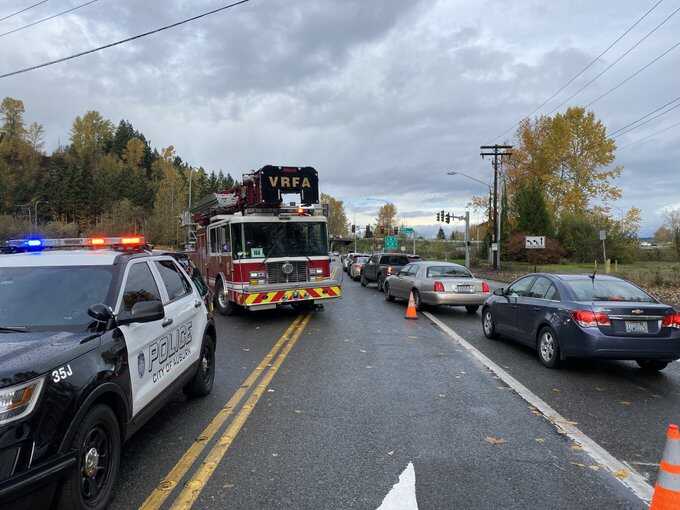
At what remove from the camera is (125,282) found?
4.22 metres

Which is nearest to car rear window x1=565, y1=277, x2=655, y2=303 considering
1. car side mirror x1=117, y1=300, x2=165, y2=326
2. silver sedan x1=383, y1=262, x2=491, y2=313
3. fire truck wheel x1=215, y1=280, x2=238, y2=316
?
silver sedan x1=383, y1=262, x2=491, y2=313

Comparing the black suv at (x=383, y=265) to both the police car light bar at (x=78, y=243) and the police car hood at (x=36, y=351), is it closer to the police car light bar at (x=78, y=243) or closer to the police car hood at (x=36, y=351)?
the police car light bar at (x=78, y=243)

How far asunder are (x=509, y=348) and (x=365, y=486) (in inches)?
244

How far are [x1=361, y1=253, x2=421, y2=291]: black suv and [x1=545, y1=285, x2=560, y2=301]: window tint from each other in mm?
12995

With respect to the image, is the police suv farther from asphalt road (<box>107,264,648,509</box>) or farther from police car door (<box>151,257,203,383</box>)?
asphalt road (<box>107,264,648,509</box>)

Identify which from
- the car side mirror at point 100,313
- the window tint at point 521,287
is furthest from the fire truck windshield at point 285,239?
the car side mirror at point 100,313

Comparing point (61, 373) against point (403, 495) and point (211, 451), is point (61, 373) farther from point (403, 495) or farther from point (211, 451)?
point (403, 495)

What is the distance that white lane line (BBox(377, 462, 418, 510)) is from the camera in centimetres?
346

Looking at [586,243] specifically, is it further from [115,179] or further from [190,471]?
[115,179]

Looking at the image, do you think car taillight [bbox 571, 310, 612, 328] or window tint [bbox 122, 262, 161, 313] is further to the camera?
car taillight [bbox 571, 310, 612, 328]

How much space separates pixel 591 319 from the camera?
6949mm

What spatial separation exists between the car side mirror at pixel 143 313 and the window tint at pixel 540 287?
6381mm

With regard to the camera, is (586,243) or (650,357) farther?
(586,243)

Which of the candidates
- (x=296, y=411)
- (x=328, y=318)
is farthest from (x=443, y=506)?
(x=328, y=318)
